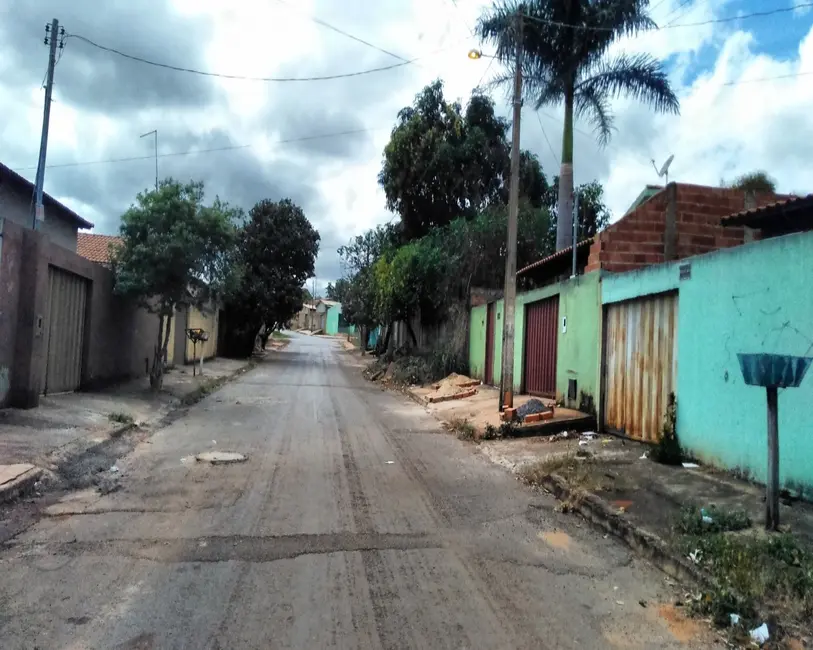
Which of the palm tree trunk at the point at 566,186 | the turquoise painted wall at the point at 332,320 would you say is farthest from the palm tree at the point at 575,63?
the turquoise painted wall at the point at 332,320

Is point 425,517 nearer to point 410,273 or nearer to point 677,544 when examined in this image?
point 677,544

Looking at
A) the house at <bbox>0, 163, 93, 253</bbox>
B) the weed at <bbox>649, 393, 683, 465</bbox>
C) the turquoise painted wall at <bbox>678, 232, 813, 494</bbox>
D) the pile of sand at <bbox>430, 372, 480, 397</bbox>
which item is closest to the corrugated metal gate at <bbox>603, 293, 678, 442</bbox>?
the weed at <bbox>649, 393, 683, 465</bbox>

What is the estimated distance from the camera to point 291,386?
67.2 ft

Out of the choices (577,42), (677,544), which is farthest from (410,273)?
(677,544)

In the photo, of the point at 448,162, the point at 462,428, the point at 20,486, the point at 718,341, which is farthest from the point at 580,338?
the point at 448,162

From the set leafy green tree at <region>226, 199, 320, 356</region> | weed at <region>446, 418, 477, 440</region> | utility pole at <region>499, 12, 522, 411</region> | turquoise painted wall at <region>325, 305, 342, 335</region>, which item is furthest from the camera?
turquoise painted wall at <region>325, 305, 342, 335</region>

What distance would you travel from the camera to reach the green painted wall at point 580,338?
431 inches

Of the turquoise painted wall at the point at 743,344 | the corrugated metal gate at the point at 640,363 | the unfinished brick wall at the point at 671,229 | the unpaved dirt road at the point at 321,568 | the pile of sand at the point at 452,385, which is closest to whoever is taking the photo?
the unpaved dirt road at the point at 321,568

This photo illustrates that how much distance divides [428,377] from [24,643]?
1842 centimetres

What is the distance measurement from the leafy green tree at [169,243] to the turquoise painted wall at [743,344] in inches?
388

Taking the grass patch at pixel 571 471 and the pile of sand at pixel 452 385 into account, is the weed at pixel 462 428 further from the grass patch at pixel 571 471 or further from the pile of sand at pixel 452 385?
the pile of sand at pixel 452 385

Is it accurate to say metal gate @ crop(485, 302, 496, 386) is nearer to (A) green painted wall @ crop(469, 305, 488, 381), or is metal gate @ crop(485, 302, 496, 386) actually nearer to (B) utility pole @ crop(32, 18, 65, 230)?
(A) green painted wall @ crop(469, 305, 488, 381)

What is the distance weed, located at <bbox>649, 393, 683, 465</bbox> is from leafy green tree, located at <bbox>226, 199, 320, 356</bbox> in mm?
26576

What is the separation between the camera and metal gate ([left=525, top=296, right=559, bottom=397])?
45.2 ft
